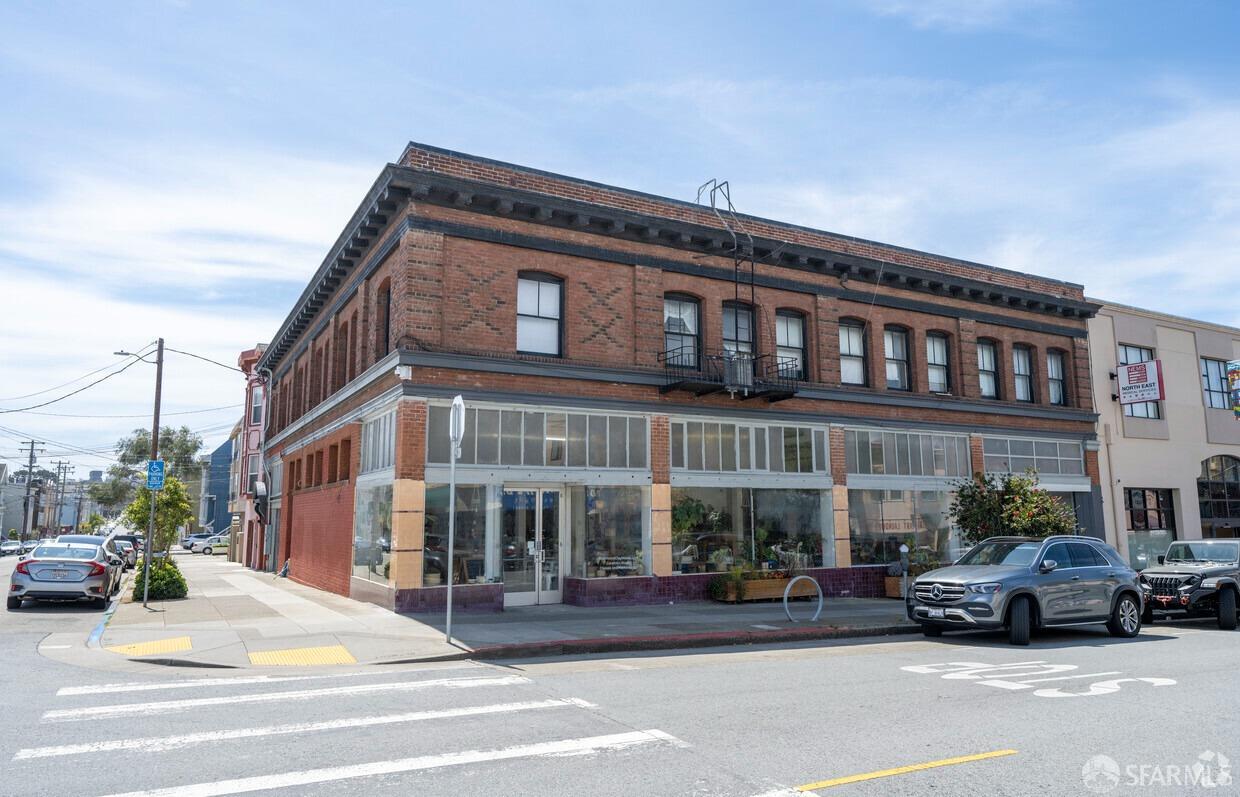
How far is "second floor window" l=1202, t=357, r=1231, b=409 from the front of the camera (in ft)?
94.1

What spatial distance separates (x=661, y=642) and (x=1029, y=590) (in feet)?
19.3

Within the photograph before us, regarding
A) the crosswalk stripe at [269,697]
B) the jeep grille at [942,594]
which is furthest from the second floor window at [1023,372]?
the crosswalk stripe at [269,697]

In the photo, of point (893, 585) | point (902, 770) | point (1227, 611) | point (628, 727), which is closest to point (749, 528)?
point (893, 585)

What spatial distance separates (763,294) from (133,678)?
15346 mm

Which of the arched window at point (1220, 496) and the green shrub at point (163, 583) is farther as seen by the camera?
the arched window at point (1220, 496)

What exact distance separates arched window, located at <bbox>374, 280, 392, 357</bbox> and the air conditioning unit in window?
7.55 m

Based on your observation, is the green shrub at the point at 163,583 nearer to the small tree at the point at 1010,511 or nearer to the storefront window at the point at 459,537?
the storefront window at the point at 459,537

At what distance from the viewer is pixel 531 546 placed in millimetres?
16766

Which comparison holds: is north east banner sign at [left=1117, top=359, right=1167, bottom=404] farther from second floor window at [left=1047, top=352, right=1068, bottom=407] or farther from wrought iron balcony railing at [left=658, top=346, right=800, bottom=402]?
wrought iron balcony railing at [left=658, top=346, right=800, bottom=402]

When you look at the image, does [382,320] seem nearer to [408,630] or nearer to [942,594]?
[408,630]

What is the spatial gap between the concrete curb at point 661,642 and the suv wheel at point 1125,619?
311cm

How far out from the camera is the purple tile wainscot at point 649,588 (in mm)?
16719

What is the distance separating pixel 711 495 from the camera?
1875cm

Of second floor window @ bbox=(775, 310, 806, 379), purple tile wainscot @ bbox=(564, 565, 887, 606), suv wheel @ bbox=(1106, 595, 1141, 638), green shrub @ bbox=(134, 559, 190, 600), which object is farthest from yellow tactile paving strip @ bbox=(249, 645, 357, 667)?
second floor window @ bbox=(775, 310, 806, 379)
